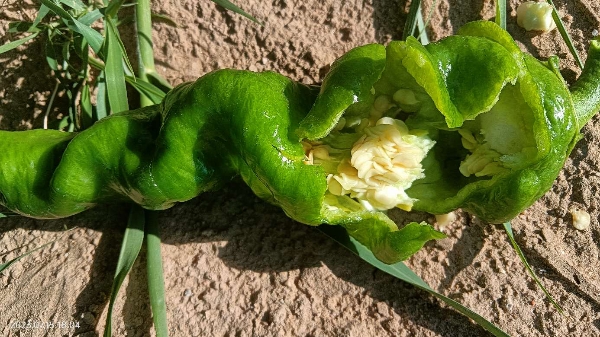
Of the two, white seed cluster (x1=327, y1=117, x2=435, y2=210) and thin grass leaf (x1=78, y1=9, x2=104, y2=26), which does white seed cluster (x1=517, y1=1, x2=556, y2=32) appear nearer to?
white seed cluster (x1=327, y1=117, x2=435, y2=210)

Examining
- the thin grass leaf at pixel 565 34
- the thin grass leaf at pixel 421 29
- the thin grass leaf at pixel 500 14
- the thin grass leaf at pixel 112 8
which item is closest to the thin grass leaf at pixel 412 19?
the thin grass leaf at pixel 421 29

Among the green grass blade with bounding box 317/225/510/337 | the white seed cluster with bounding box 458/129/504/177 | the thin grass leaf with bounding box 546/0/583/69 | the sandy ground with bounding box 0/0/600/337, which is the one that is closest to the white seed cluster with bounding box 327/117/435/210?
the white seed cluster with bounding box 458/129/504/177

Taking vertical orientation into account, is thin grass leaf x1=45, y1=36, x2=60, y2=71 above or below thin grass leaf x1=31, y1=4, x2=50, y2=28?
below

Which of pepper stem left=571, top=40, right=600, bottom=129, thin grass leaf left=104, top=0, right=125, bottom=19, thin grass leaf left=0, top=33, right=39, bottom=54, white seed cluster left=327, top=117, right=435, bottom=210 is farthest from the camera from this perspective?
thin grass leaf left=0, top=33, right=39, bottom=54

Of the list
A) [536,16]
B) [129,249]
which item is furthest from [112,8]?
[536,16]

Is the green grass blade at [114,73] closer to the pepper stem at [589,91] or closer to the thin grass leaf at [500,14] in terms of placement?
the thin grass leaf at [500,14]

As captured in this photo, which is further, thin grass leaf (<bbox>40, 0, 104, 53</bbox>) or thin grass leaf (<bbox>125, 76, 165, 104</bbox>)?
thin grass leaf (<bbox>125, 76, 165, 104</bbox>)

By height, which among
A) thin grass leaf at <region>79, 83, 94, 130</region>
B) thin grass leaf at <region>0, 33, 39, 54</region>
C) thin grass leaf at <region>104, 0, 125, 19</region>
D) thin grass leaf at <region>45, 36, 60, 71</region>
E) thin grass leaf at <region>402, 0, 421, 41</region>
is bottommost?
thin grass leaf at <region>79, 83, 94, 130</region>
